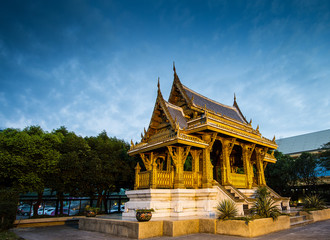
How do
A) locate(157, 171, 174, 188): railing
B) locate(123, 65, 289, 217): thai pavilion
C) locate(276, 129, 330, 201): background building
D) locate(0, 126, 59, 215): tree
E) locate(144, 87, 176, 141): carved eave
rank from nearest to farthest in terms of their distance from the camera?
locate(123, 65, 289, 217): thai pavilion < locate(157, 171, 174, 188): railing < locate(144, 87, 176, 141): carved eave < locate(0, 126, 59, 215): tree < locate(276, 129, 330, 201): background building

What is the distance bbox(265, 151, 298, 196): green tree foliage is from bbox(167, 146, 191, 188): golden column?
25.0 metres

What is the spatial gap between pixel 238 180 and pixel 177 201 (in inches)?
192

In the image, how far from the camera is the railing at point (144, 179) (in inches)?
451

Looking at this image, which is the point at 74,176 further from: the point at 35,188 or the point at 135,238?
the point at 135,238

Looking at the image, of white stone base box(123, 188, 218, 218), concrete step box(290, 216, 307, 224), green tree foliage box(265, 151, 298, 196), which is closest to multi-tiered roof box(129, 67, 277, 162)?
white stone base box(123, 188, 218, 218)

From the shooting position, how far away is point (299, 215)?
13469 mm

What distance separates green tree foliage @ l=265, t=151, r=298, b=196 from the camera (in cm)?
3158

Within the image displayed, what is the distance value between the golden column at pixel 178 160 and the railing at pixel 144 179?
52.8 inches

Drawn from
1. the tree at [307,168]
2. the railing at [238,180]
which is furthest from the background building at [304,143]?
the railing at [238,180]

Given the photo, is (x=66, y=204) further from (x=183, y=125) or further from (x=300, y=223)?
(x=300, y=223)

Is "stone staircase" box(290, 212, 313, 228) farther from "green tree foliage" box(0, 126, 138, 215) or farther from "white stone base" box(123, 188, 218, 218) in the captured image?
"green tree foliage" box(0, 126, 138, 215)

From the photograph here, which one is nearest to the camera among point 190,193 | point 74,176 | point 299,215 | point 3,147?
point 190,193

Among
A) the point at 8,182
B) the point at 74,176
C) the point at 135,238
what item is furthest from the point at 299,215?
the point at 8,182

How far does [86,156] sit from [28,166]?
462cm
